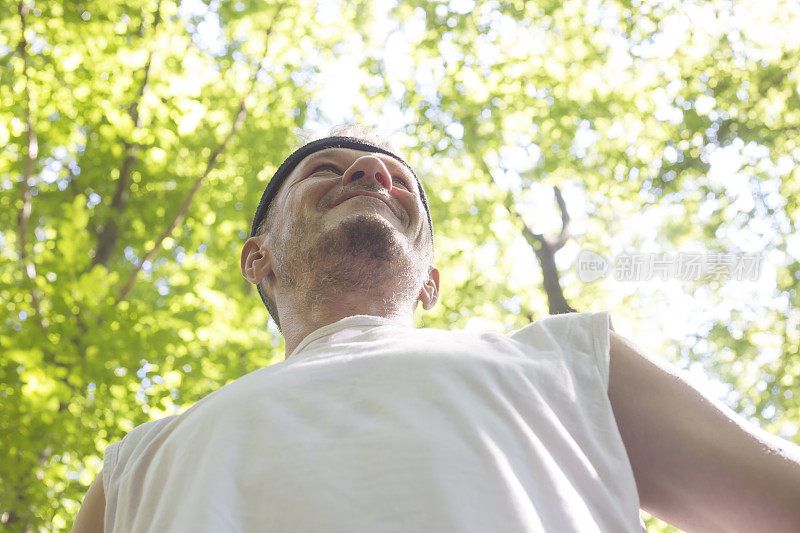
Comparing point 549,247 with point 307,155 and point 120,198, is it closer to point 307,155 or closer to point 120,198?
point 120,198

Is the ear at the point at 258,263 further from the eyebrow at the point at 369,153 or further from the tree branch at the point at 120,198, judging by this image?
the tree branch at the point at 120,198

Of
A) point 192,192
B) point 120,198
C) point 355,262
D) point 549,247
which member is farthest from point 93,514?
point 549,247

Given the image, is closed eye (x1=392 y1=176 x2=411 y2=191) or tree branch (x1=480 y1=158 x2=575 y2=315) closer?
closed eye (x1=392 y1=176 x2=411 y2=191)

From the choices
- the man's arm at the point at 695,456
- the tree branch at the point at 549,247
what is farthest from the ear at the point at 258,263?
the tree branch at the point at 549,247

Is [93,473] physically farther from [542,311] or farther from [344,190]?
[542,311]

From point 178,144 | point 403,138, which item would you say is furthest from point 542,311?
point 178,144

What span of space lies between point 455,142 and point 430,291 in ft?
19.5

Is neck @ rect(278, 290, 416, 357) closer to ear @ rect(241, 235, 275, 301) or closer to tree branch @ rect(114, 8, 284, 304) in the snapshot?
ear @ rect(241, 235, 275, 301)

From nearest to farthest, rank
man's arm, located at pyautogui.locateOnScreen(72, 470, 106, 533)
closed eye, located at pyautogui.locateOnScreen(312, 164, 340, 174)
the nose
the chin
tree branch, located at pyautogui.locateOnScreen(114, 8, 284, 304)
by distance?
man's arm, located at pyautogui.locateOnScreen(72, 470, 106, 533)
the chin
the nose
closed eye, located at pyautogui.locateOnScreen(312, 164, 340, 174)
tree branch, located at pyautogui.locateOnScreen(114, 8, 284, 304)

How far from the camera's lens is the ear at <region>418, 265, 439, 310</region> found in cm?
236

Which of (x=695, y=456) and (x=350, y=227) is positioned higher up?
(x=350, y=227)

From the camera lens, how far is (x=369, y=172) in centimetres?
211

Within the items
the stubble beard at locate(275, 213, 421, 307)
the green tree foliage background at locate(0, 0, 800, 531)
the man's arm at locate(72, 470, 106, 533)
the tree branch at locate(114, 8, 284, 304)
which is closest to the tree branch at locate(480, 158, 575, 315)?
the green tree foliage background at locate(0, 0, 800, 531)

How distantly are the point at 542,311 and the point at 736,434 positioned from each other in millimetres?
7362
